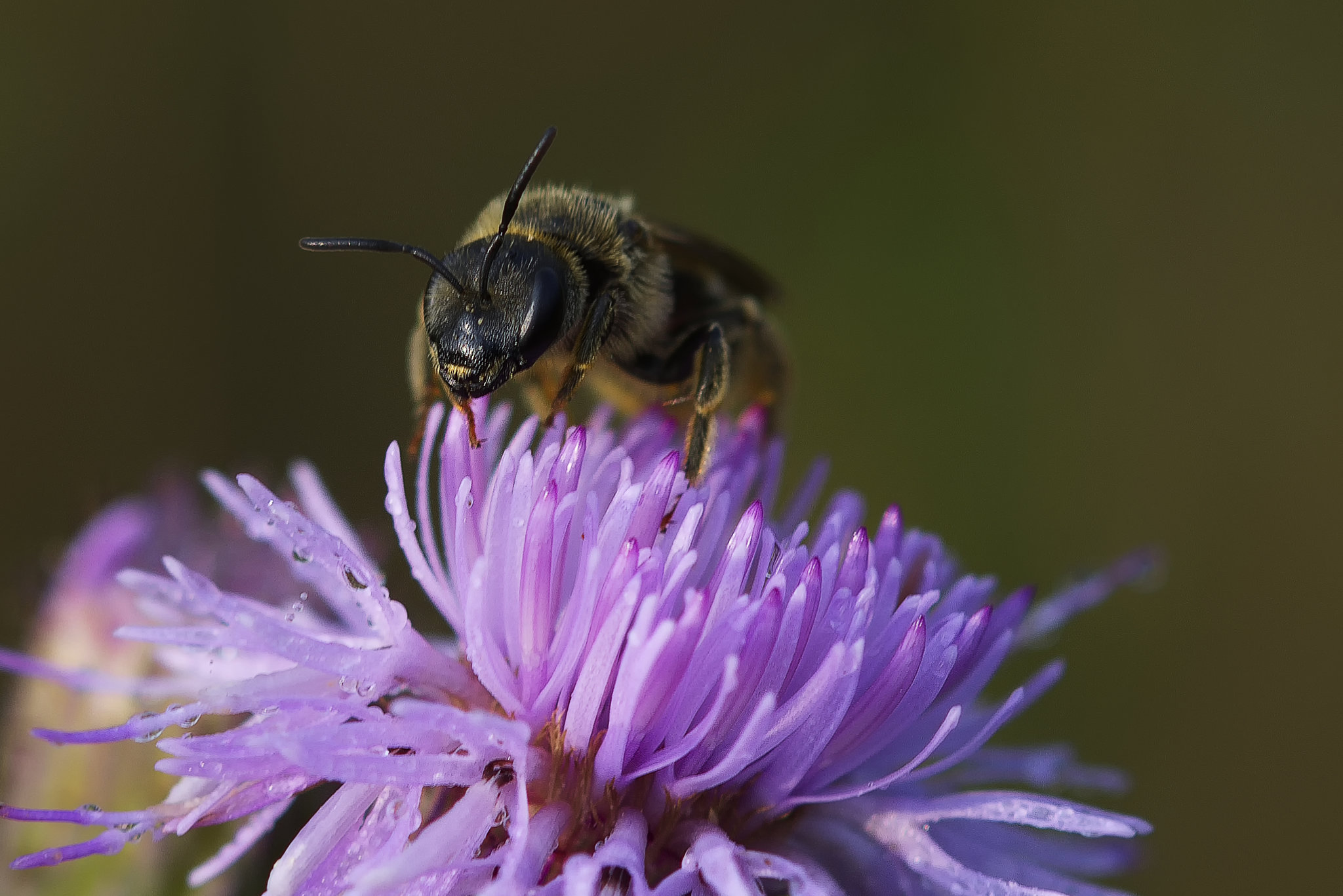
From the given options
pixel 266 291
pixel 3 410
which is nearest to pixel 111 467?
→ pixel 3 410

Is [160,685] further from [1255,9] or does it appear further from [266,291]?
[1255,9]

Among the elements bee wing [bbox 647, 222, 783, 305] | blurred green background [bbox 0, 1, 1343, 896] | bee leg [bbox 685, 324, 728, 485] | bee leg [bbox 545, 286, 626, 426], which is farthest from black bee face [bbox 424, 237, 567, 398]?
blurred green background [bbox 0, 1, 1343, 896]

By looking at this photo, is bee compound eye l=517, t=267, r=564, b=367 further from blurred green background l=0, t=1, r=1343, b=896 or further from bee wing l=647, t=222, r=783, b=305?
blurred green background l=0, t=1, r=1343, b=896

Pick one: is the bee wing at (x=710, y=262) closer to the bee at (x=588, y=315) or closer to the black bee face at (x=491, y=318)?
the bee at (x=588, y=315)

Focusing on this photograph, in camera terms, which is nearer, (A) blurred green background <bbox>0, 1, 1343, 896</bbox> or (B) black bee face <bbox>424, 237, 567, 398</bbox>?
(B) black bee face <bbox>424, 237, 567, 398</bbox>

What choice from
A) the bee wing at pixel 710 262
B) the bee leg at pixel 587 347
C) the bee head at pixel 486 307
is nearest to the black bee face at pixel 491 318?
the bee head at pixel 486 307

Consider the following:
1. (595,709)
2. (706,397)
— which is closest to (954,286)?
(706,397)
